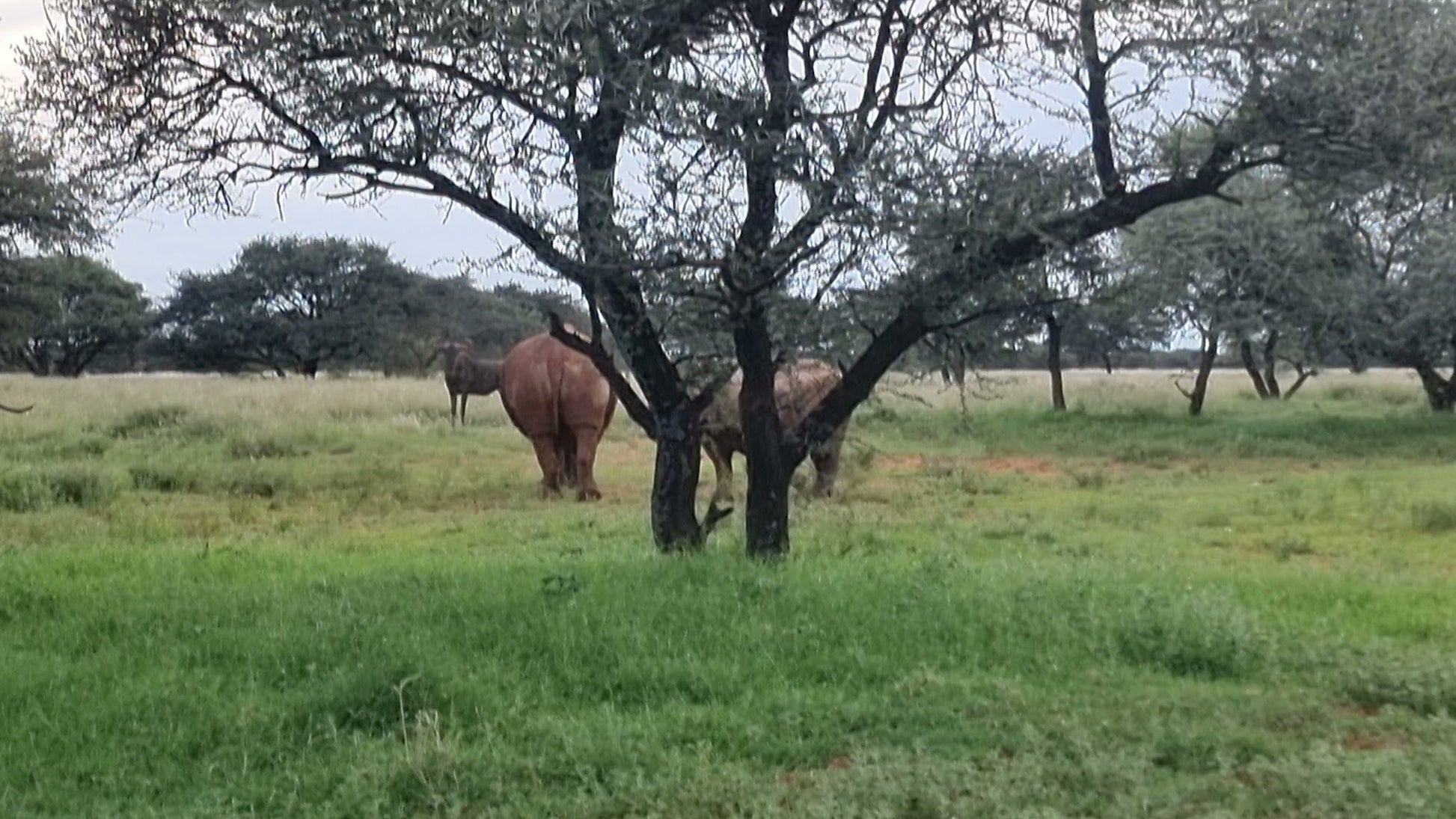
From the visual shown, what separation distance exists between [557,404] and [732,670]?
9.84 meters

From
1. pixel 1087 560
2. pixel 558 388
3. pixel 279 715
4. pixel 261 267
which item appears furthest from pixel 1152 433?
pixel 261 267

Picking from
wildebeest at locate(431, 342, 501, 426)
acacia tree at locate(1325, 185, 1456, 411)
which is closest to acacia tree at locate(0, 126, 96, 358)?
wildebeest at locate(431, 342, 501, 426)

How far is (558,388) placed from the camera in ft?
51.5

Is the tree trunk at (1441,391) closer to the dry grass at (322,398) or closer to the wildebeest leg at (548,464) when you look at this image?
the dry grass at (322,398)

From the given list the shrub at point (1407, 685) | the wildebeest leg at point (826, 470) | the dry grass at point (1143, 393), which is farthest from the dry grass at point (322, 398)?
the shrub at point (1407, 685)

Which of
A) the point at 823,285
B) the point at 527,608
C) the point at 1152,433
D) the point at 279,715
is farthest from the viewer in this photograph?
the point at 1152,433

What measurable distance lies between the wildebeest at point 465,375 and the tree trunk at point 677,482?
57.1 ft

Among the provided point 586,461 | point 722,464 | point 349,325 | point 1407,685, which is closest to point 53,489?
point 586,461

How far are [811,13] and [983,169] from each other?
1.44m

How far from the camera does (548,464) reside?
51.4 feet

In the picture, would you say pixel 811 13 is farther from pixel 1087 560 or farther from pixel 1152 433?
pixel 1152 433

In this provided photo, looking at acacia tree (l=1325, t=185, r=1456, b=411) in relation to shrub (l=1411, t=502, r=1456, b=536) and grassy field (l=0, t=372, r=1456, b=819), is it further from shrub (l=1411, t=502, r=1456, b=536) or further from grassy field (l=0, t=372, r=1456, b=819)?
grassy field (l=0, t=372, r=1456, b=819)

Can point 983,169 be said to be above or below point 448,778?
above

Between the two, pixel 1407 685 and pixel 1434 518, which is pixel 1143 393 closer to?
pixel 1434 518
